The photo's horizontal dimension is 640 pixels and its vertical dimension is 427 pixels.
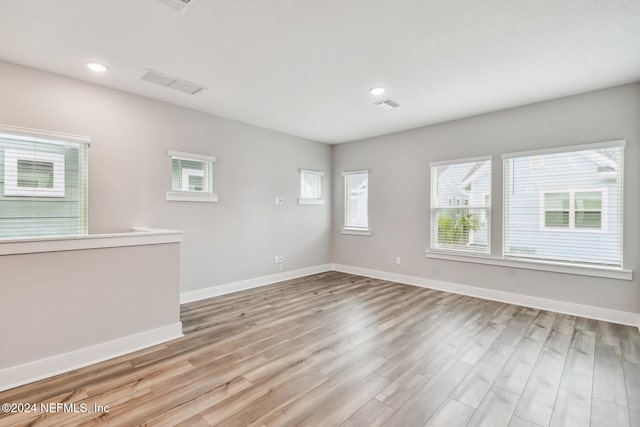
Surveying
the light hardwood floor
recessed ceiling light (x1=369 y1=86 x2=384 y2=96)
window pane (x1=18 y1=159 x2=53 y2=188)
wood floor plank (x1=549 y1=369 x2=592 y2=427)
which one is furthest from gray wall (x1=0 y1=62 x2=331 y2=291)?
wood floor plank (x1=549 y1=369 x2=592 y2=427)

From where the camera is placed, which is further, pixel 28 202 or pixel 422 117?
pixel 422 117

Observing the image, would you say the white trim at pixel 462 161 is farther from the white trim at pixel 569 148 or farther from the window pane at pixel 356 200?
the window pane at pixel 356 200

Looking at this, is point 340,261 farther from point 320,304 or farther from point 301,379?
point 301,379

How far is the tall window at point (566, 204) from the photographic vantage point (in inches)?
137

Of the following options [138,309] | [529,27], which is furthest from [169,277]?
[529,27]

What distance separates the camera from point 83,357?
245 cm

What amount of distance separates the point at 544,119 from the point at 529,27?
2.07 meters

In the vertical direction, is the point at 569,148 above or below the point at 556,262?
above

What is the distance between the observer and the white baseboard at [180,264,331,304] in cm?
417

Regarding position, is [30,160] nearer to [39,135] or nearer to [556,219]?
[39,135]

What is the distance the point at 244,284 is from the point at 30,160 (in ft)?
9.97

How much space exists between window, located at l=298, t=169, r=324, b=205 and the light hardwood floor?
8.86ft

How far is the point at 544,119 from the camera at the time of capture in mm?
3891

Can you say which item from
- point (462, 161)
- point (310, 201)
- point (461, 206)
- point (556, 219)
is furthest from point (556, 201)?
point (310, 201)
